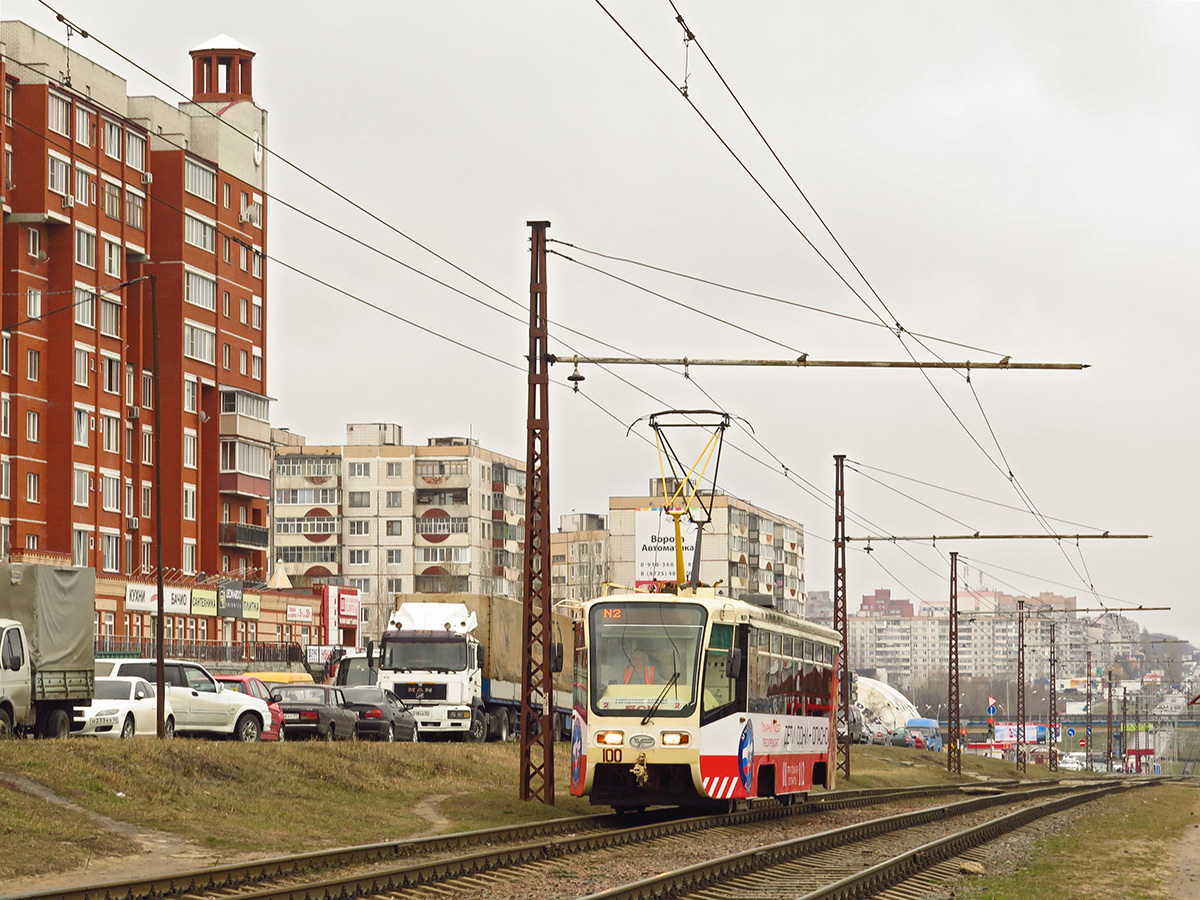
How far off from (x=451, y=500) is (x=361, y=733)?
10233 centimetres

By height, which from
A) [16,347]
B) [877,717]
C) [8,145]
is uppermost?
[8,145]

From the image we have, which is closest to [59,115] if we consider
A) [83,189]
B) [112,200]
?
[83,189]

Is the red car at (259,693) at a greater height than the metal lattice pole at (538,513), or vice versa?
the metal lattice pole at (538,513)

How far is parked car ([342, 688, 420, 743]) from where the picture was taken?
4484 centimetres

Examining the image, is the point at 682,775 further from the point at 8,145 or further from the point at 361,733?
the point at 8,145

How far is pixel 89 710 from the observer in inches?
1421

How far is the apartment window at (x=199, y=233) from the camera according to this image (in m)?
88.2

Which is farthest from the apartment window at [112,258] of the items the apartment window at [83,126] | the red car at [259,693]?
the red car at [259,693]

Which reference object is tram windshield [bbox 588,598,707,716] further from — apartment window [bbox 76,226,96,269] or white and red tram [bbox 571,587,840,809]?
apartment window [bbox 76,226,96,269]

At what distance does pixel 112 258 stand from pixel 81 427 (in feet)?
26.0

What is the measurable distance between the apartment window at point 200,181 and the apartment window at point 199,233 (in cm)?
129

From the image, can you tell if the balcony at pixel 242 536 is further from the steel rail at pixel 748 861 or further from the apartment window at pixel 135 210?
the steel rail at pixel 748 861

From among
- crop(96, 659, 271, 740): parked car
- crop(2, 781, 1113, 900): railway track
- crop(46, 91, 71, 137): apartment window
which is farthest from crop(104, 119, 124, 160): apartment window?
crop(2, 781, 1113, 900): railway track

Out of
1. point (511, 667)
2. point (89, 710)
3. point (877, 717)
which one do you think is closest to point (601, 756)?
point (89, 710)
